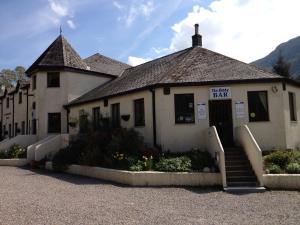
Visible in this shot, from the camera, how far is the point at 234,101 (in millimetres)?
14727

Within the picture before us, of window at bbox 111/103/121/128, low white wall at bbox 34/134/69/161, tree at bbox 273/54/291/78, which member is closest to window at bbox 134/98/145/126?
window at bbox 111/103/121/128

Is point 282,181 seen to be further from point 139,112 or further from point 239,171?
point 139,112

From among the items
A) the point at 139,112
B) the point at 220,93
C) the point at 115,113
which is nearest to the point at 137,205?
the point at 220,93

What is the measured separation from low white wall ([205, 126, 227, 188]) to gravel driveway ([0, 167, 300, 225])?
2.65ft

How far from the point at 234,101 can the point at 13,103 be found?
77.0 feet

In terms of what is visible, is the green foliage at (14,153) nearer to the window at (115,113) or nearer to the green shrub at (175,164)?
the window at (115,113)

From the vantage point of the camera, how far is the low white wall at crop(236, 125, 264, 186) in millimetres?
11062

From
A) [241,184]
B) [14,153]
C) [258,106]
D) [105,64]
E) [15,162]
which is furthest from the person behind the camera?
[105,64]

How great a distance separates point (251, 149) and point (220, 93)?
3.45 metres

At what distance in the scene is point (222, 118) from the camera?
14.9 m

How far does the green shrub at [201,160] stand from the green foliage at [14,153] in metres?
12.7

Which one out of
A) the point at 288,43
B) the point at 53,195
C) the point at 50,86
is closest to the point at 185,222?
the point at 53,195

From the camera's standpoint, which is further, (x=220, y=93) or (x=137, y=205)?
(x=220, y=93)

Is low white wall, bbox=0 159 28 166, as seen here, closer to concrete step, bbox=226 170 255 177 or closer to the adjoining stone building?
the adjoining stone building
